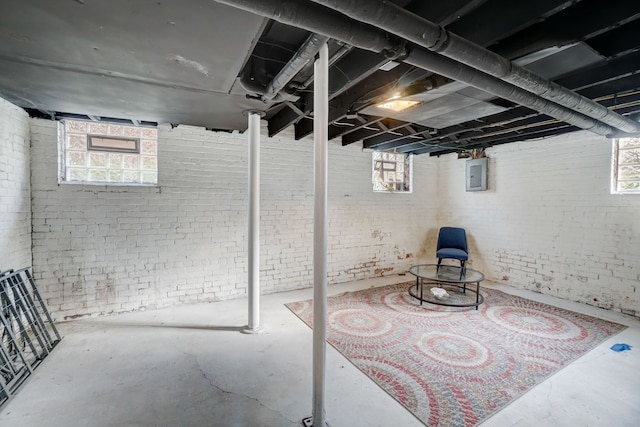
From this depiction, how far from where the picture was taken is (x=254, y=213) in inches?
118

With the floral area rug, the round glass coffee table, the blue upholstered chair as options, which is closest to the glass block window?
the floral area rug

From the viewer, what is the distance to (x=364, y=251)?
5086 millimetres

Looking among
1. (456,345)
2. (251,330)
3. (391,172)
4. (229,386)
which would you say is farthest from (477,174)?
(229,386)

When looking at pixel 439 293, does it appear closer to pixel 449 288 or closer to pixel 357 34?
pixel 449 288

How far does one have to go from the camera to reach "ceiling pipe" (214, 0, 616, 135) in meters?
1.19

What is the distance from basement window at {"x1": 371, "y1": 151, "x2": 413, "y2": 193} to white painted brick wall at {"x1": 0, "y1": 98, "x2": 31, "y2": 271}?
4571 mm

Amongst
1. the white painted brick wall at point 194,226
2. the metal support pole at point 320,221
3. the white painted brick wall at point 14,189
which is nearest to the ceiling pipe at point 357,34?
the metal support pole at point 320,221

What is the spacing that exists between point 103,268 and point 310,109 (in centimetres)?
304

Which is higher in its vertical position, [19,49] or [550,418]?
[19,49]

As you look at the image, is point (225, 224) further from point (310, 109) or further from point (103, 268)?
point (310, 109)

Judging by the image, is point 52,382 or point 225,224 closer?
point 52,382

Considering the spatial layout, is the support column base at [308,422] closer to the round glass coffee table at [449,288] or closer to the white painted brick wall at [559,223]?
the round glass coffee table at [449,288]

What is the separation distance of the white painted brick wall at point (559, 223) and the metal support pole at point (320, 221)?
4178mm

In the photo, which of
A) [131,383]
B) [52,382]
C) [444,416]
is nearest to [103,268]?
[52,382]
